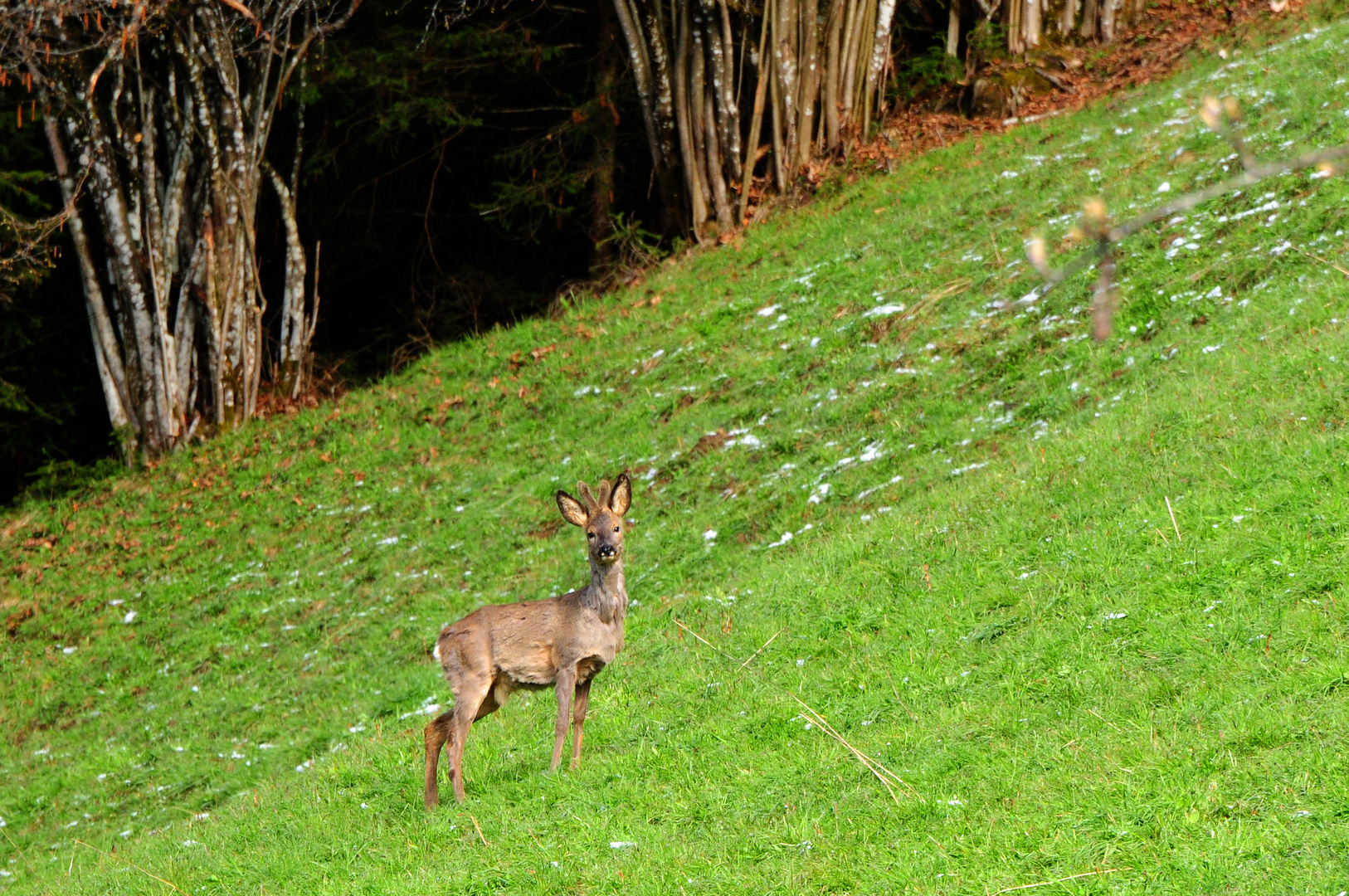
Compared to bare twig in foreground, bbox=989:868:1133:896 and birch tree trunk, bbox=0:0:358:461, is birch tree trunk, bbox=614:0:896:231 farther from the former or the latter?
bare twig in foreground, bbox=989:868:1133:896

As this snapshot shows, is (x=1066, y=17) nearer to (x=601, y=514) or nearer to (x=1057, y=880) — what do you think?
(x=601, y=514)

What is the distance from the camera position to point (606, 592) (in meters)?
7.87

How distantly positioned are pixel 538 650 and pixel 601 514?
846mm

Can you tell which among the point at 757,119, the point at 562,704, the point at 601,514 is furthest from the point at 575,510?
the point at 757,119

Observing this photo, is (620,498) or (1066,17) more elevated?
(1066,17)

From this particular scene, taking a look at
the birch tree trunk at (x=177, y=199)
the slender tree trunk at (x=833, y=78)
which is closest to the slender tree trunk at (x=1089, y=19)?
the slender tree trunk at (x=833, y=78)

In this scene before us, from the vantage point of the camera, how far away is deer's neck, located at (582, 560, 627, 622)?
7.83 meters

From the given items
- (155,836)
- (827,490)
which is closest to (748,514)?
(827,490)

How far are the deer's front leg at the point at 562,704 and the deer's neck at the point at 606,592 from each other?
0.38 meters

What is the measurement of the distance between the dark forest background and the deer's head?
47.6 ft

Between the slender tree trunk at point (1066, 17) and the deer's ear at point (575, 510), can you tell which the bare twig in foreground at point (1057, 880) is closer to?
the deer's ear at point (575, 510)

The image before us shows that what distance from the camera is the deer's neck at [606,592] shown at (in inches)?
308

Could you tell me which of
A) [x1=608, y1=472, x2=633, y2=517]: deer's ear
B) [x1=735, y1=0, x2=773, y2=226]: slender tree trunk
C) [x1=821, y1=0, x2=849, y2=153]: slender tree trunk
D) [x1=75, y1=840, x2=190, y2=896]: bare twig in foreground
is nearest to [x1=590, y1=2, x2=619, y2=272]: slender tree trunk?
[x1=735, y1=0, x2=773, y2=226]: slender tree trunk

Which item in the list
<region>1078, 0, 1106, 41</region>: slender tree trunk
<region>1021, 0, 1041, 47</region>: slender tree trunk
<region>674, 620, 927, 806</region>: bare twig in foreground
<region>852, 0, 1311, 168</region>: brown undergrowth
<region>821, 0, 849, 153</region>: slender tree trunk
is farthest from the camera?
<region>1078, 0, 1106, 41</region>: slender tree trunk
